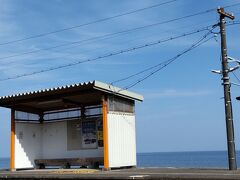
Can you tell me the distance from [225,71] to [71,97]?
8.09m

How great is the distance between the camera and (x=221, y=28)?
21.0 meters

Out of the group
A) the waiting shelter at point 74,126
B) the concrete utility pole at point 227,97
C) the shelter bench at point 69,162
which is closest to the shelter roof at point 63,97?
the waiting shelter at point 74,126

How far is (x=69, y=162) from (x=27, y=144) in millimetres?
2902

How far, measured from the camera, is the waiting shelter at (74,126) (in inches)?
897

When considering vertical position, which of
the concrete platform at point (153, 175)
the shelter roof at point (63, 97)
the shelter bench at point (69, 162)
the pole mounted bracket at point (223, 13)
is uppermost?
the pole mounted bracket at point (223, 13)

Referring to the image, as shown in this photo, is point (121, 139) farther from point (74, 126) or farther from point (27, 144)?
point (27, 144)

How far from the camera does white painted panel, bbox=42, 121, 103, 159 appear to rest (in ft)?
86.5

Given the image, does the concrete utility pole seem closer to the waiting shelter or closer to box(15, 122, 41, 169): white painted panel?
the waiting shelter

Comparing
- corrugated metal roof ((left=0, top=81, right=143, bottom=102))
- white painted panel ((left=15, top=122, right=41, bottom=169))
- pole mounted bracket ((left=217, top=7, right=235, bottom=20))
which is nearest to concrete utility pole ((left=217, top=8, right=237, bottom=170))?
pole mounted bracket ((left=217, top=7, right=235, bottom=20))

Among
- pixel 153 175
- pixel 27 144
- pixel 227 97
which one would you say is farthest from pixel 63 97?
pixel 153 175

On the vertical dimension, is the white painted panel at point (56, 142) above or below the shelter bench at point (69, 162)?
above

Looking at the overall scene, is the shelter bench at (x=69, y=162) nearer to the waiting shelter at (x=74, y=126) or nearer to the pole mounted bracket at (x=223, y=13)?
the waiting shelter at (x=74, y=126)

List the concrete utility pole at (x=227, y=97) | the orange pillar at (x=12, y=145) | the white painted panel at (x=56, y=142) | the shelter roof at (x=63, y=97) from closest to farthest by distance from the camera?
1. the concrete utility pole at (x=227, y=97)
2. the shelter roof at (x=63, y=97)
3. the orange pillar at (x=12, y=145)
4. the white painted panel at (x=56, y=142)

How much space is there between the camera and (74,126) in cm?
2623
